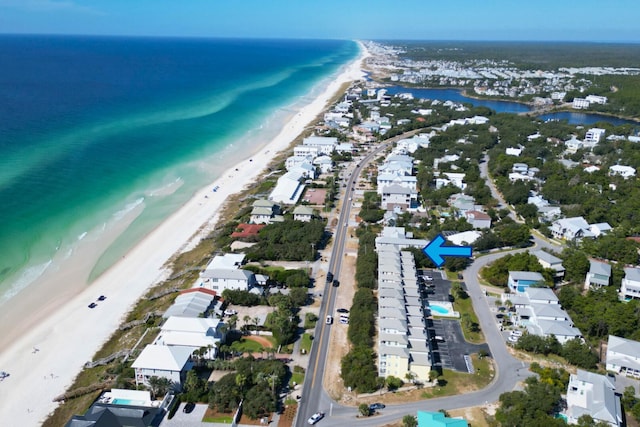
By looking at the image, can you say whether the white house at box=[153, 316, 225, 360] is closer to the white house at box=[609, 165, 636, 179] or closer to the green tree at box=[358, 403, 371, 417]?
the green tree at box=[358, 403, 371, 417]

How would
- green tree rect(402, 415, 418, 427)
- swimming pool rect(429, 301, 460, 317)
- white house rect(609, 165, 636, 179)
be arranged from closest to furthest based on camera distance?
green tree rect(402, 415, 418, 427), swimming pool rect(429, 301, 460, 317), white house rect(609, 165, 636, 179)

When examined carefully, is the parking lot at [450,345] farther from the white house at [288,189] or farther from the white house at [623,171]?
the white house at [623,171]

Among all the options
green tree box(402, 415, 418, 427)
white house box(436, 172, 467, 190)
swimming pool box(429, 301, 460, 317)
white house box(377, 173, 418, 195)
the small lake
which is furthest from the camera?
the small lake

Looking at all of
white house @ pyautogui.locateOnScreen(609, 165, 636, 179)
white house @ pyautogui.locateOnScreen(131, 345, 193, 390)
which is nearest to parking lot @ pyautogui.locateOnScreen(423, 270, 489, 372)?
white house @ pyautogui.locateOnScreen(131, 345, 193, 390)

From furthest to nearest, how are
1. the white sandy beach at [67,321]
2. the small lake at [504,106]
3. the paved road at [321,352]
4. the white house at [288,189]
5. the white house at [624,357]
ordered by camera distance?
the small lake at [504,106]
the white house at [288,189]
the white house at [624,357]
the white sandy beach at [67,321]
the paved road at [321,352]

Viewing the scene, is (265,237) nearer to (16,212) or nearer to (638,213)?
(16,212)

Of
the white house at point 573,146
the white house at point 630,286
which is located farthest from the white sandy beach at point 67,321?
the white house at point 573,146
